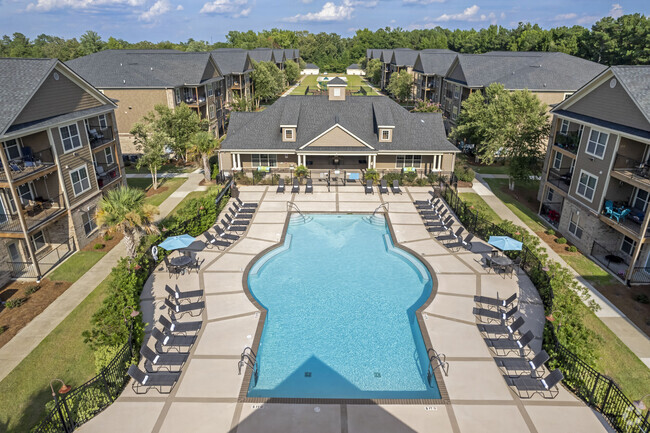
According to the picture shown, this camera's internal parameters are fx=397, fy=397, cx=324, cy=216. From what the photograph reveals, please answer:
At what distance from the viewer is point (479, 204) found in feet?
104

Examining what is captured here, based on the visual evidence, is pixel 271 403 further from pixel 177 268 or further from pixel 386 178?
→ pixel 386 178

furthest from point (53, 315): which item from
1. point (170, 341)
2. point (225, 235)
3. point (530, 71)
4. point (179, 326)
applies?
point (530, 71)

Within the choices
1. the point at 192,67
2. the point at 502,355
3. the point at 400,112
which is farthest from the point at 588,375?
the point at 192,67

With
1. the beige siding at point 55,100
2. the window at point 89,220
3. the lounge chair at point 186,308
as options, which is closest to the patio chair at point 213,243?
the lounge chair at point 186,308

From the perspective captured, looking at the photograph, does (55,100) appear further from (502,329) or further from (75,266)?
(502,329)

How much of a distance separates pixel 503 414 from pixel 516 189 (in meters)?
26.5

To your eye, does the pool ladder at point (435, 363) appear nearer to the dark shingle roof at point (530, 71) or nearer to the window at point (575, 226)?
the window at point (575, 226)

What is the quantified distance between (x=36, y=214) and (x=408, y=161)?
95.2 feet

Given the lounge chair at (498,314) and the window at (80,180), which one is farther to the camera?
the window at (80,180)

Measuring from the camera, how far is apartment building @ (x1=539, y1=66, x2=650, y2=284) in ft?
69.5

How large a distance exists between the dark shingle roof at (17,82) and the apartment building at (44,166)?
39 millimetres

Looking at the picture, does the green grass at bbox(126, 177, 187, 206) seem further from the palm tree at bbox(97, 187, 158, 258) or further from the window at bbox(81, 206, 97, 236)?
the palm tree at bbox(97, 187, 158, 258)

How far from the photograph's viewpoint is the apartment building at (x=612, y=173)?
21.2 metres

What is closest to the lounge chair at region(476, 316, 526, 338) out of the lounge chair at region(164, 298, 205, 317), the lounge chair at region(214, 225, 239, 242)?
the lounge chair at region(164, 298, 205, 317)
